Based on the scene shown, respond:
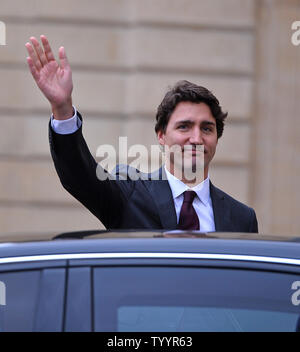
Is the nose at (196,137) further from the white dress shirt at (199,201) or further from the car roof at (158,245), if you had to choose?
the car roof at (158,245)

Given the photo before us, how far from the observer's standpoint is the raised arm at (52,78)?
3648 mm

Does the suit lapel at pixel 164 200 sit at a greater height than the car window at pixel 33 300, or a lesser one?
greater

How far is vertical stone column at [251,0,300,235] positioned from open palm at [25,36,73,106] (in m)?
5.50

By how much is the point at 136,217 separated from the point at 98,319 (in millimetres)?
1275

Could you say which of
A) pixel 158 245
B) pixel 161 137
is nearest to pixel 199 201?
pixel 161 137

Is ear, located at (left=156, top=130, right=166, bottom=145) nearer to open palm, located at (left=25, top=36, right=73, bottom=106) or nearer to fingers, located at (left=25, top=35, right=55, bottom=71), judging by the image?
open palm, located at (left=25, top=36, right=73, bottom=106)

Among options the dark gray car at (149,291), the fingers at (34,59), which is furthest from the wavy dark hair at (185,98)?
the dark gray car at (149,291)

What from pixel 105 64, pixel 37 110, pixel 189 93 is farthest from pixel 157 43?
pixel 189 93

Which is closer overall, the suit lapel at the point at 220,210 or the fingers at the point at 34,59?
the fingers at the point at 34,59

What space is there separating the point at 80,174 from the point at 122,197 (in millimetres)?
238

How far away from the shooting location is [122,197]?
12.2 ft

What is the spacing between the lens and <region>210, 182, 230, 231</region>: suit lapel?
380cm

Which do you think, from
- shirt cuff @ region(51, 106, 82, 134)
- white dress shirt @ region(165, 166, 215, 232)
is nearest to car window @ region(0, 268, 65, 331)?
shirt cuff @ region(51, 106, 82, 134)

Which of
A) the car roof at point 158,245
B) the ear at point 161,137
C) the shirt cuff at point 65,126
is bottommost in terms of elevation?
the car roof at point 158,245
